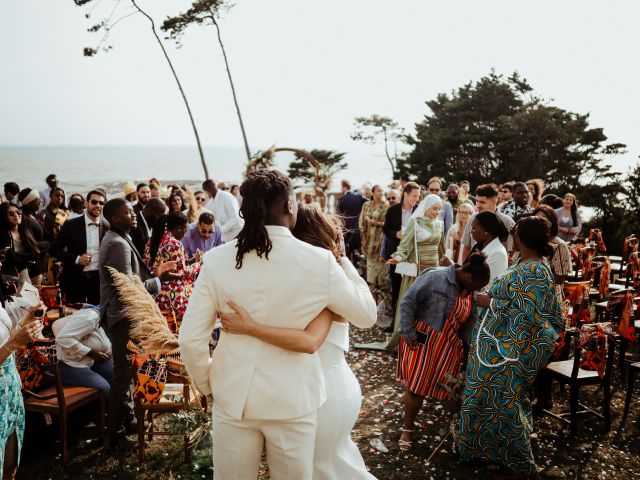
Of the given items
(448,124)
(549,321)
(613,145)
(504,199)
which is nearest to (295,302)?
(549,321)

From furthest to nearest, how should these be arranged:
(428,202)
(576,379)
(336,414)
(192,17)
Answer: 1. (192,17)
2. (428,202)
3. (576,379)
4. (336,414)

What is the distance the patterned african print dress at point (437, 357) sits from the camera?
4402 mm

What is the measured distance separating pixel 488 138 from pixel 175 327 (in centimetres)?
2811

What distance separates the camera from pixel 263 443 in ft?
7.55

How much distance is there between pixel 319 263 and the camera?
6.97ft

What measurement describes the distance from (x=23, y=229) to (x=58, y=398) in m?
4.69

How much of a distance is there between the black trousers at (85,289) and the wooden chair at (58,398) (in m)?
1.20

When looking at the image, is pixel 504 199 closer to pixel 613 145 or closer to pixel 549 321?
pixel 549 321

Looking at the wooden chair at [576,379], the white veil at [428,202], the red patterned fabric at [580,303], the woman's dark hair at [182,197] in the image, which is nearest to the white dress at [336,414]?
the wooden chair at [576,379]

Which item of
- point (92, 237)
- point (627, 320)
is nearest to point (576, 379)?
point (627, 320)

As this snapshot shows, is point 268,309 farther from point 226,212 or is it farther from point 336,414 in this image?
point 226,212

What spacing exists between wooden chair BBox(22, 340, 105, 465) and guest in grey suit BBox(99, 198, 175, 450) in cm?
25

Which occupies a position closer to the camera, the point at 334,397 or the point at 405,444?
the point at 334,397

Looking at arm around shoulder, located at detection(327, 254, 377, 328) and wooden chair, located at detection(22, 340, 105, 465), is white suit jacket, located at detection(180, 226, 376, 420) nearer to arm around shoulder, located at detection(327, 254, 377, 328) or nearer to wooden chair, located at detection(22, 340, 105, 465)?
arm around shoulder, located at detection(327, 254, 377, 328)
